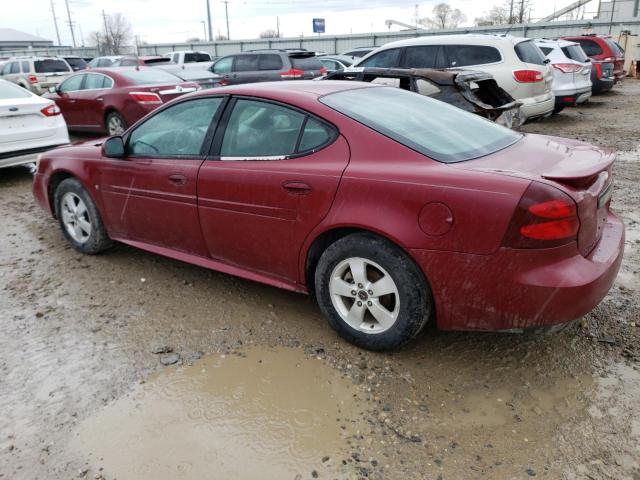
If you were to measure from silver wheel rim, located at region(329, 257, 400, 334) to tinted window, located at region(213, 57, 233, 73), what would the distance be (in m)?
13.0

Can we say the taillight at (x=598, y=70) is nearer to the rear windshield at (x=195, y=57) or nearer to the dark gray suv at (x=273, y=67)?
the dark gray suv at (x=273, y=67)

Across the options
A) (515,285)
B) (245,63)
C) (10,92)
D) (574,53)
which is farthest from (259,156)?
(245,63)

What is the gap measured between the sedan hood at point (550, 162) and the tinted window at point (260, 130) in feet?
3.54

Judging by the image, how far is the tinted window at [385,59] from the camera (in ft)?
30.7

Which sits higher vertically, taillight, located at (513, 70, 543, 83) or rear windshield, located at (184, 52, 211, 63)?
rear windshield, located at (184, 52, 211, 63)

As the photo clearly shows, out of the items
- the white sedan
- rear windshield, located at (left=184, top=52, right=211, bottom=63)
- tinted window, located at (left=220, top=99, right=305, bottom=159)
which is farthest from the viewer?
rear windshield, located at (left=184, top=52, right=211, bottom=63)

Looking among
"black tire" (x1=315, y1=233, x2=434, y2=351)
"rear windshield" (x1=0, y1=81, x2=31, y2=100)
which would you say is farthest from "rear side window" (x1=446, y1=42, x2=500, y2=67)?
"black tire" (x1=315, y1=233, x2=434, y2=351)

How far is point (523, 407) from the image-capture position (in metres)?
2.66

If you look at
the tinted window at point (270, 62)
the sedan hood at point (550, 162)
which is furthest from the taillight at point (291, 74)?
the sedan hood at point (550, 162)

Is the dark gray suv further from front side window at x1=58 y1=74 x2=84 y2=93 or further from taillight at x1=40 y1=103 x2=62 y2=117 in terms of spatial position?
taillight at x1=40 y1=103 x2=62 y2=117

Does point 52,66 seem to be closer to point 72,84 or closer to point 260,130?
point 72,84

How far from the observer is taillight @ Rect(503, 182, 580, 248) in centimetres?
246

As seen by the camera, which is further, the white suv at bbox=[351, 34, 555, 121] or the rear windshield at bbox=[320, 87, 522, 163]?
the white suv at bbox=[351, 34, 555, 121]

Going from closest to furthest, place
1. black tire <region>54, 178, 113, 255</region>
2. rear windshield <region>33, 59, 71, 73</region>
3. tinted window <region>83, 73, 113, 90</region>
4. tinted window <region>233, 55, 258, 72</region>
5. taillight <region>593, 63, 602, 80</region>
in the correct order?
black tire <region>54, 178, 113, 255</region>, tinted window <region>83, 73, 113, 90</region>, tinted window <region>233, 55, 258, 72</region>, taillight <region>593, 63, 602, 80</region>, rear windshield <region>33, 59, 71, 73</region>
